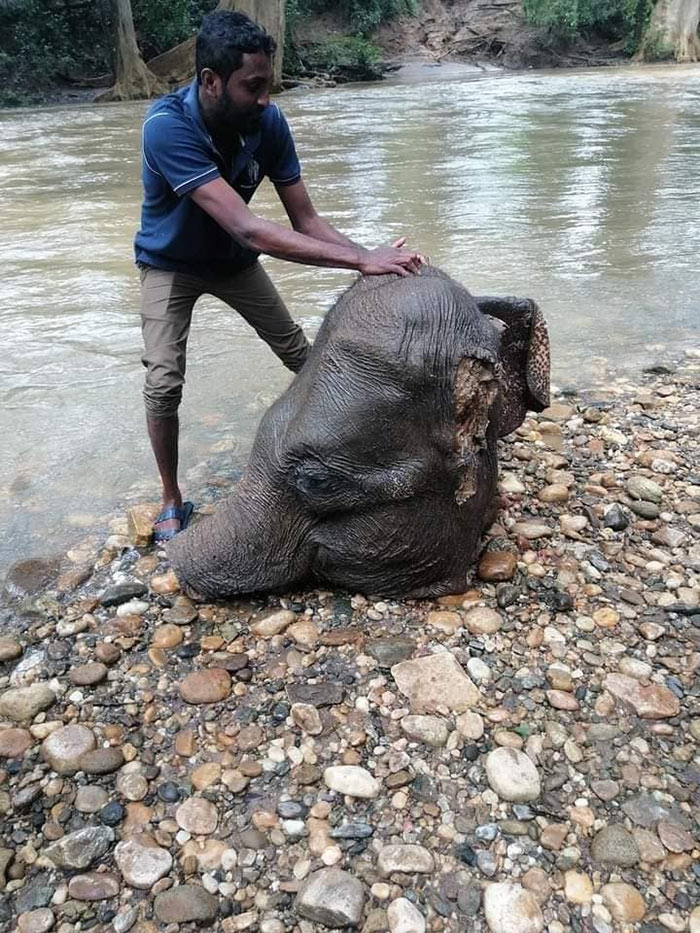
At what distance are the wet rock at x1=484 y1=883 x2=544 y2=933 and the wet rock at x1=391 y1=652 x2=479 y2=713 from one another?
1.86 ft

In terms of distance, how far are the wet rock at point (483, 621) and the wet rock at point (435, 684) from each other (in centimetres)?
17

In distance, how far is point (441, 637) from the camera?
8.68 ft

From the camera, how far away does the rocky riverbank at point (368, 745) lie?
6.14 feet

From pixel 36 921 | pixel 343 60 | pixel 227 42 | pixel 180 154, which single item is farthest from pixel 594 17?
pixel 36 921

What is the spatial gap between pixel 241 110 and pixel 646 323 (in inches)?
136

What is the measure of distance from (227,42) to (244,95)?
0.56ft

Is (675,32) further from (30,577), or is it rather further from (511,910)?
(511,910)

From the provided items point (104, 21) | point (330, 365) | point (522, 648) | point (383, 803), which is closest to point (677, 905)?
point (383, 803)

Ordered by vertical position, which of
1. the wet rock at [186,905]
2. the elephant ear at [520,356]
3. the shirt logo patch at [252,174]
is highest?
the shirt logo patch at [252,174]

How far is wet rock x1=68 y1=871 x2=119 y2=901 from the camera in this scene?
6.16 feet

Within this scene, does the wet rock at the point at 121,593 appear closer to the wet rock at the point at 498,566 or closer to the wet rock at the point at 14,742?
the wet rock at the point at 14,742

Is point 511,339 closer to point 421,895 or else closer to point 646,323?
point 421,895

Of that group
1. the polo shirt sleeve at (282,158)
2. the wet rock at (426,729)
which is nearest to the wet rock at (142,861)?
the wet rock at (426,729)

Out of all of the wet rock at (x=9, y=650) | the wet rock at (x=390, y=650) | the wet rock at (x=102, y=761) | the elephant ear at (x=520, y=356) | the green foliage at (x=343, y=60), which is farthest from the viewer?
the green foliage at (x=343, y=60)
